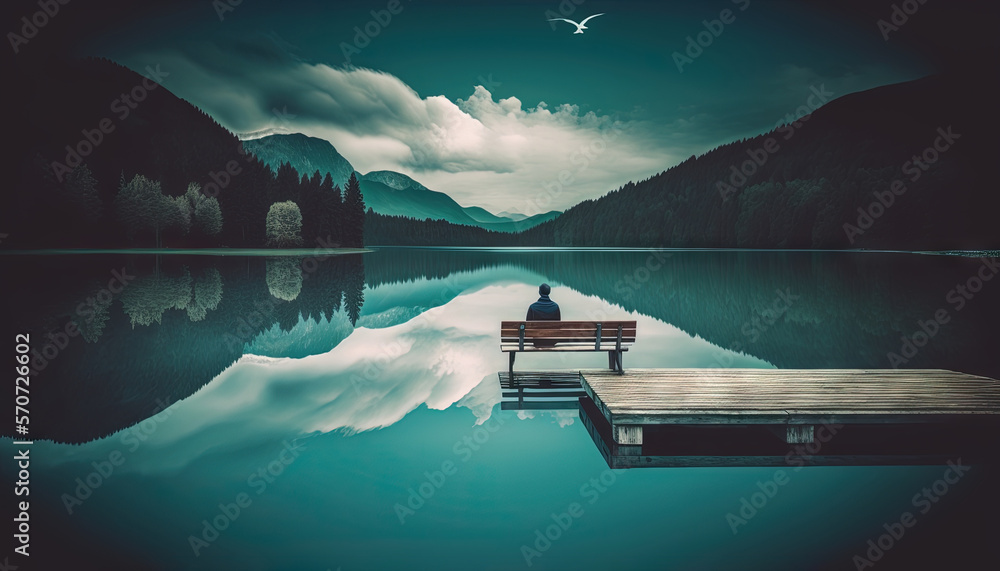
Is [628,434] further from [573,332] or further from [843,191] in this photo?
[843,191]

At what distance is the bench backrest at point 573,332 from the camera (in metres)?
10.5

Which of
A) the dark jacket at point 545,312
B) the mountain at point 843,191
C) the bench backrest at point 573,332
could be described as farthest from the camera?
the mountain at point 843,191

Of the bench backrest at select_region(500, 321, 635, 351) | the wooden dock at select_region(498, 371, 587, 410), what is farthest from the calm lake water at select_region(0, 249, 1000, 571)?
the bench backrest at select_region(500, 321, 635, 351)

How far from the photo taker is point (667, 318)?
23.6 m

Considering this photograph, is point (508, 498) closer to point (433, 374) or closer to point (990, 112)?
point (433, 374)

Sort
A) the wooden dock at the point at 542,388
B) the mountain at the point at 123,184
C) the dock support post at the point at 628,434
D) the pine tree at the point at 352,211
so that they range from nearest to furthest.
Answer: the dock support post at the point at 628,434 < the wooden dock at the point at 542,388 < the mountain at the point at 123,184 < the pine tree at the point at 352,211

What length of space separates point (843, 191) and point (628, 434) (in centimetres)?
13677

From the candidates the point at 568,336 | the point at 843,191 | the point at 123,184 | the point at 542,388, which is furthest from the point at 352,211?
the point at 843,191

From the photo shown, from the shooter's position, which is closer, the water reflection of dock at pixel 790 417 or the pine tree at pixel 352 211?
the water reflection of dock at pixel 790 417

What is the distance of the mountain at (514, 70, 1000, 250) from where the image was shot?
104 meters

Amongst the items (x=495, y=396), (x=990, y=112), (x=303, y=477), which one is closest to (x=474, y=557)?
(x=303, y=477)

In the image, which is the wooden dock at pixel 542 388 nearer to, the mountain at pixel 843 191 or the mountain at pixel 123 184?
the mountain at pixel 123 184

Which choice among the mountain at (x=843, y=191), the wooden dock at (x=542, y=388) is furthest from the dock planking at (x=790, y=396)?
the mountain at (x=843, y=191)

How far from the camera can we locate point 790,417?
298 inches
